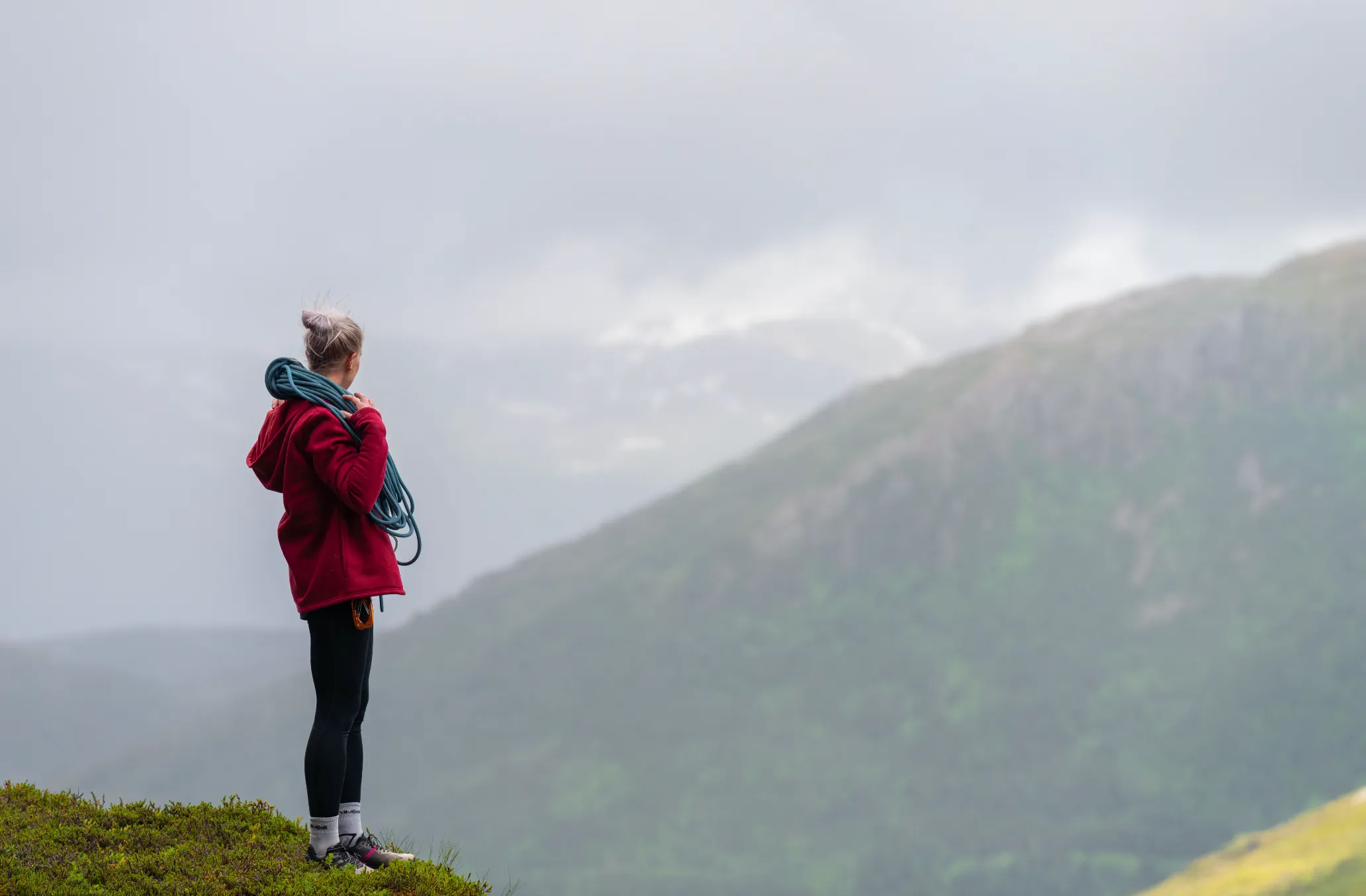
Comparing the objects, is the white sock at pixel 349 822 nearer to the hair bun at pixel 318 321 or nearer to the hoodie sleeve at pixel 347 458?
the hoodie sleeve at pixel 347 458

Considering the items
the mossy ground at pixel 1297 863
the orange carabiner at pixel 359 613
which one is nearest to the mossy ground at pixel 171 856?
the orange carabiner at pixel 359 613

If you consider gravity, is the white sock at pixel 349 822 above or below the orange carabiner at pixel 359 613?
below

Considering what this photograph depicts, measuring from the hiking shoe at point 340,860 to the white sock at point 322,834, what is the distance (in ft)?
0.09

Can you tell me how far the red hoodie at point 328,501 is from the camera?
22.8 ft

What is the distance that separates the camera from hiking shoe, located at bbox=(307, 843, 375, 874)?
24.2ft

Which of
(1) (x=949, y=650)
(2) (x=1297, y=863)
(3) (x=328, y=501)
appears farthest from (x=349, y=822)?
(1) (x=949, y=650)

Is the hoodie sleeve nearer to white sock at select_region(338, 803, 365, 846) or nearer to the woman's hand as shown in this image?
the woman's hand

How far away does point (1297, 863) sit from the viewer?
153 ft

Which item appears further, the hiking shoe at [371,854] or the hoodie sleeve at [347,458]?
the hiking shoe at [371,854]

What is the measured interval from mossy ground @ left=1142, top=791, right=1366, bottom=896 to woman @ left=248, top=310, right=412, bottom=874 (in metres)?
47.2

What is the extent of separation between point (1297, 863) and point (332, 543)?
171 ft

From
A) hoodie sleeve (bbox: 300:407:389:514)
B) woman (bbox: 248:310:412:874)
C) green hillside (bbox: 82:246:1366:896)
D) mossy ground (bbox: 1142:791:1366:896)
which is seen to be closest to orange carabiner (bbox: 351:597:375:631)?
woman (bbox: 248:310:412:874)

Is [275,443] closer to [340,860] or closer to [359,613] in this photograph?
[359,613]

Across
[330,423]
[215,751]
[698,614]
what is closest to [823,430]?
[698,614]
